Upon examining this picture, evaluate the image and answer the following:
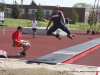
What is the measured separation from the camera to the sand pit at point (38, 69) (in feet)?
21.6

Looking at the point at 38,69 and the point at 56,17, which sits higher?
the point at 56,17

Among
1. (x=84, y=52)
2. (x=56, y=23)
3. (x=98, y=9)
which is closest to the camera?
(x=56, y=23)

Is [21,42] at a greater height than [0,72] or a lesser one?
greater

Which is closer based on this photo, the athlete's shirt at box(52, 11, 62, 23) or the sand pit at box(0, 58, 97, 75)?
the sand pit at box(0, 58, 97, 75)

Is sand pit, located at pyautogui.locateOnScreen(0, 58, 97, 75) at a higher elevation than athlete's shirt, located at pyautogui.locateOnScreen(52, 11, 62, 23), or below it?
below

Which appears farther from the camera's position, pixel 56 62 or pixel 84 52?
pixel 84 52

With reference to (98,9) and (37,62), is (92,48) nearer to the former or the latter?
(37,62)

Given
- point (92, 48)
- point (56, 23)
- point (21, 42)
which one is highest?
point (56, 23)

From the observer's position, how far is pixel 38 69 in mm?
6934

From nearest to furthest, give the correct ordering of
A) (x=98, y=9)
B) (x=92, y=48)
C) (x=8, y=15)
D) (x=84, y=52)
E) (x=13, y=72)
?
(x=13, y=72) → (x=84, y=52) → (x=92, y=48) → (x=98, y=9) → (x=8, y=15)

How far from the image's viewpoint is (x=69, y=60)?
8922 millimetres

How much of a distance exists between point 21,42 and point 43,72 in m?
3.00

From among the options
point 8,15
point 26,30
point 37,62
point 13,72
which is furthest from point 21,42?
point 8,15

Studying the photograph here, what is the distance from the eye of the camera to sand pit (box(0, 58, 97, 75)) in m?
6.59
